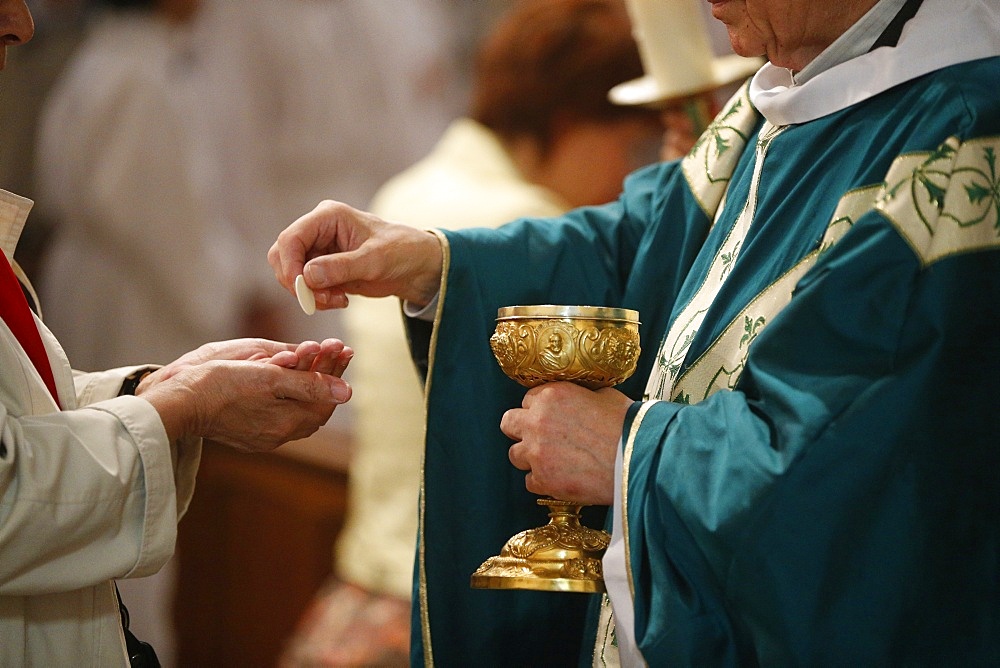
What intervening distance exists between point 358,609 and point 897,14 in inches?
102

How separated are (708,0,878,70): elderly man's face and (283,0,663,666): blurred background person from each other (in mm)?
1685

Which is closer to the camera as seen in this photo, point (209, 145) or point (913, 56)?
point (913, 56)

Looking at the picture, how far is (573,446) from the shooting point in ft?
5.47

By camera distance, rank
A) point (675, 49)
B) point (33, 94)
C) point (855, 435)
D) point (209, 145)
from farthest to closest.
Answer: point (209, 145), point (33, 94), point (675, 49), point (855, 435)

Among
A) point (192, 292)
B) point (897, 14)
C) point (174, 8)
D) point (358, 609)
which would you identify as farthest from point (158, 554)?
point (174, 8)

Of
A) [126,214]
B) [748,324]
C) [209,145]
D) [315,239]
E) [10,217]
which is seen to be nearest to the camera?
[748,324]

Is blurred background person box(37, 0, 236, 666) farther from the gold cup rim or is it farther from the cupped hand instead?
the gold cup rim

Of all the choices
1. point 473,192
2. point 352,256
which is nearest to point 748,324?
point 352,256

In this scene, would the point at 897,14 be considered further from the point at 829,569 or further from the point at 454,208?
the point at 454,208

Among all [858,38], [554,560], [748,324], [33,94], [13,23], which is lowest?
[554,560]

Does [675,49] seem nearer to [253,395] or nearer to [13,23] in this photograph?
[253,395]

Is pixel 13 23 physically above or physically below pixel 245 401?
above

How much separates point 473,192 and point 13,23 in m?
2.08

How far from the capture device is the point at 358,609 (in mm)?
3605
